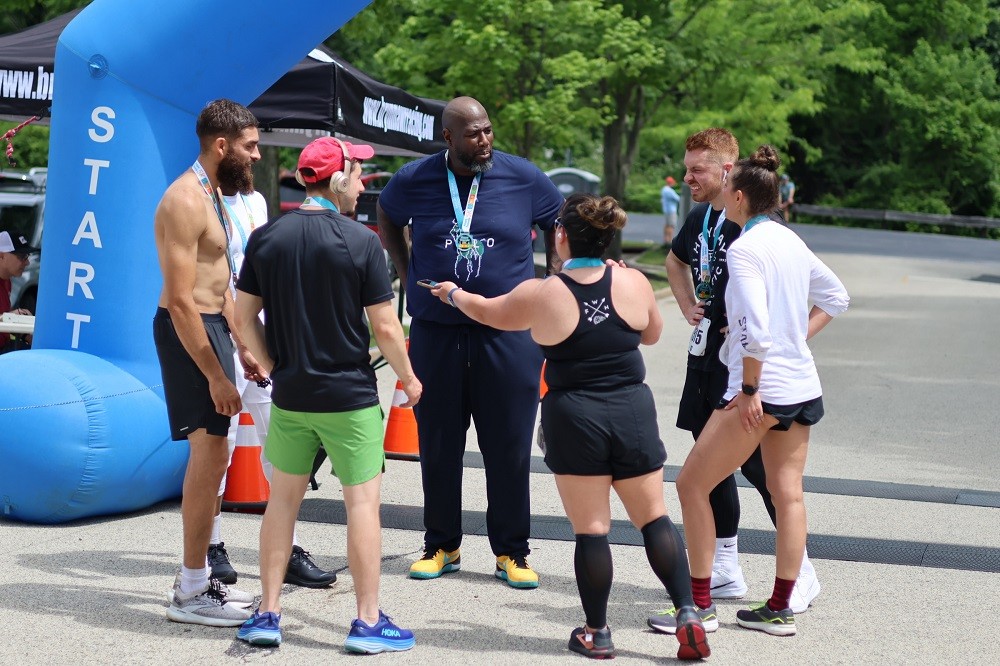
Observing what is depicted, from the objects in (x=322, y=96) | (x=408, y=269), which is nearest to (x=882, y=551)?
(x=408, y=269)

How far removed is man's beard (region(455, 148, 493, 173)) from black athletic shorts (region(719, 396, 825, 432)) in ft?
5.08

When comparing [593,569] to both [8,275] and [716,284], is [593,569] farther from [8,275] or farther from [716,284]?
[8,275]

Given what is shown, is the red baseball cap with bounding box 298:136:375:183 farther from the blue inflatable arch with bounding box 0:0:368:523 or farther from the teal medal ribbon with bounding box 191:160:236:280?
the blue inflatable arch with bounding box 0:0:368:523

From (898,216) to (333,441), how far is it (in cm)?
3944

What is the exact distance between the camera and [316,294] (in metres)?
4.47

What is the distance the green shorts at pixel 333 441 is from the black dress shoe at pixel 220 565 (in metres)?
0.93

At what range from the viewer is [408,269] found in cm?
595

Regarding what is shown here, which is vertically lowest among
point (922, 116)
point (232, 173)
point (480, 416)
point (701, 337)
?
point (480, 416)

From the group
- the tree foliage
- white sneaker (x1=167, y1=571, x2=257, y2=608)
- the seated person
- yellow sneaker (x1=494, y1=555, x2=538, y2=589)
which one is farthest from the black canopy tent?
the tree foliage

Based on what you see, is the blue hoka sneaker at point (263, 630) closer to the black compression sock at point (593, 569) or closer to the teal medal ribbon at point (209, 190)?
the black compression sock at point (593, 569)

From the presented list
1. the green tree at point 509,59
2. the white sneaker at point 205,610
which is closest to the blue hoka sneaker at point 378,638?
the white sneaker at point 205,610

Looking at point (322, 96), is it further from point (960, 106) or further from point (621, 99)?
point (960, 106)

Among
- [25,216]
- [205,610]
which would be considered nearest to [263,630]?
[205,610]

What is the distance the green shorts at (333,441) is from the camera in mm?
4520
